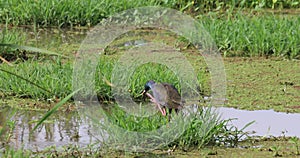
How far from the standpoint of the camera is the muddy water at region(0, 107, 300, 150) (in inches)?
196

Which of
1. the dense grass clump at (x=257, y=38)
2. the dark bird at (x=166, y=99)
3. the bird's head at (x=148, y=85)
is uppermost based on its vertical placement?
the dense grass clump at (x=257, y=38)

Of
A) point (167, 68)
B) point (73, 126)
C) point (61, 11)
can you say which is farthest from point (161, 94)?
point (61, 11)

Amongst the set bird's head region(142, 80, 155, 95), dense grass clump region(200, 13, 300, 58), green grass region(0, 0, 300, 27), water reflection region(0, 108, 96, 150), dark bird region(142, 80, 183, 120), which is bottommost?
water reflection region(0, 108, 96, 150)

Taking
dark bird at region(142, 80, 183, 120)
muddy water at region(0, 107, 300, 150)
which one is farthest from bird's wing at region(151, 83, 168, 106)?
muddy water at region(0, 107, 300, 150)

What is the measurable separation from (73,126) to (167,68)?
1.55 m

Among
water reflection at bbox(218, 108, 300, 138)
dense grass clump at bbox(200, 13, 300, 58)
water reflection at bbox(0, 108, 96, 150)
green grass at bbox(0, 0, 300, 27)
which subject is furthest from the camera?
green grass at bbox(0, 0, 300, 27)

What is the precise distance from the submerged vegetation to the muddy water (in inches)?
4.5

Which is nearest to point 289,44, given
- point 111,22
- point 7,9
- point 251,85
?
point 251,85

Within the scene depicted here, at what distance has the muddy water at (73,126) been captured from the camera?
4984 millimetres

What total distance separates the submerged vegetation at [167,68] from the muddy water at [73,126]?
0.37 feet

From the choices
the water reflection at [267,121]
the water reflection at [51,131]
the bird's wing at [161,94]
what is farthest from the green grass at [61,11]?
the bird's wing at [161,94]

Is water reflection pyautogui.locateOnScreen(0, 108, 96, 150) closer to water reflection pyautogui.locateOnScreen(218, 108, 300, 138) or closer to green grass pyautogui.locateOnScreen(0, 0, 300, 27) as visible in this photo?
water reflection pyautogui.locateOnScreen(218, 108, 300, 138)

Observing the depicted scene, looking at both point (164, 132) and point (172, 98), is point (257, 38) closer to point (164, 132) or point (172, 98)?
point (172, 98)

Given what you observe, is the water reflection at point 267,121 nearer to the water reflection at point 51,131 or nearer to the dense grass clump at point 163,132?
the dense grass clump at point 163,132
